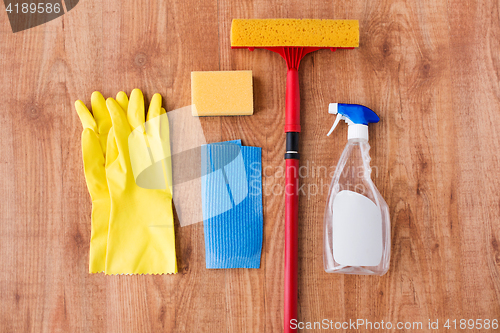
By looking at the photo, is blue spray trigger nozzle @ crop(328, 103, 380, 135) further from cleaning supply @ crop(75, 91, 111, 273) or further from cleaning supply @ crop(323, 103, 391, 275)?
cleaning supply @ crop(75, 91, 111, 273)

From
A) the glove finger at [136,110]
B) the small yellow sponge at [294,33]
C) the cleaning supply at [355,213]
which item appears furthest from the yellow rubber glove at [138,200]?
the cleaning supply at [355,213]

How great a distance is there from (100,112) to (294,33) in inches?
17.3

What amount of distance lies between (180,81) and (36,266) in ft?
1.66

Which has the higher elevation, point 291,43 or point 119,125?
point 291,43

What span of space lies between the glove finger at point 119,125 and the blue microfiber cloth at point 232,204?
0.53ft

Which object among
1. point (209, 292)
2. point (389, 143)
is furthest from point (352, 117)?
point (209, 292)

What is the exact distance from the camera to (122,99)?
667 mm

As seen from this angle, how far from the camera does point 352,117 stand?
624mm

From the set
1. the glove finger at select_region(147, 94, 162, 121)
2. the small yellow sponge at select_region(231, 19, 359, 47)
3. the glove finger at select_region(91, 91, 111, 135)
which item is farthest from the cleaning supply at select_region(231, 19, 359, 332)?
the glove finger at select_region(91, 91, 111, 135)

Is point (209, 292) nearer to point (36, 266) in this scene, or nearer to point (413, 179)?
point (36, 266)

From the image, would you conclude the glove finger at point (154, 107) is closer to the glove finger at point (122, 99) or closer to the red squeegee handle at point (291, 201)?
the glove finger at point (122, 99)

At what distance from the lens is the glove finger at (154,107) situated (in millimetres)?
656

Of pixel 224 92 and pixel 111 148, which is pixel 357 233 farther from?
pixel 111 148

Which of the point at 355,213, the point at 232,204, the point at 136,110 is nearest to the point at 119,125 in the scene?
the point at 136,110
